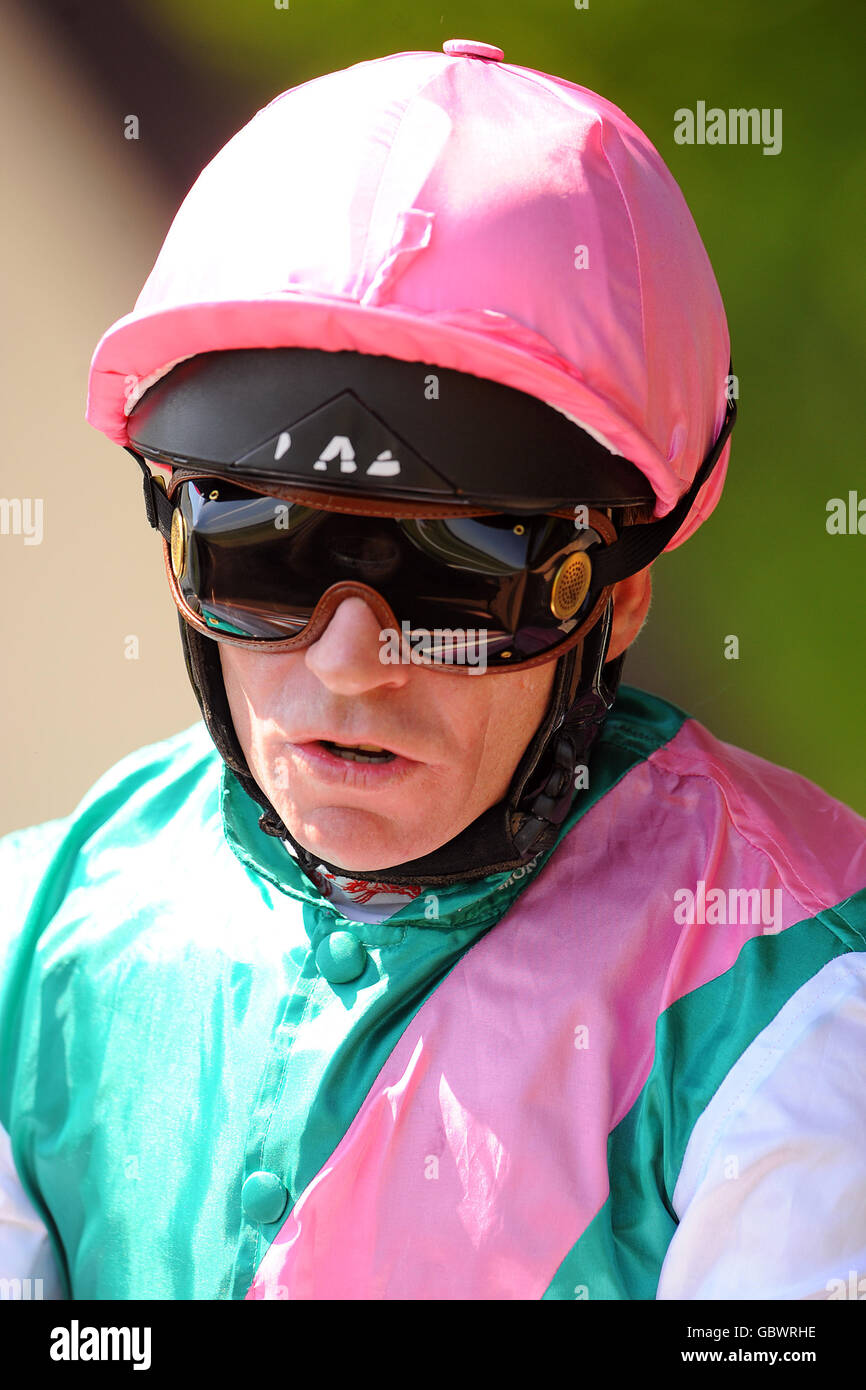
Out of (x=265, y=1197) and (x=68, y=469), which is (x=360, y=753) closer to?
(x=265, y=1197)

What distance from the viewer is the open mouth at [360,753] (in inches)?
55.9

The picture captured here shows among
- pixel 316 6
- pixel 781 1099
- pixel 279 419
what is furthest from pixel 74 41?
pixel 781 1099

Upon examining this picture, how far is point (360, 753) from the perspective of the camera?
1429mm

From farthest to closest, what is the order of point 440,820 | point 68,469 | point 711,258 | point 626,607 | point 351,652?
point 68,469 < point 711,258 < point 626,607 < point 440,820 < point 351,652

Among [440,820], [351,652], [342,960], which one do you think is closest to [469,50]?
[351,652]

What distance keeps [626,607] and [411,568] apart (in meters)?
0.37

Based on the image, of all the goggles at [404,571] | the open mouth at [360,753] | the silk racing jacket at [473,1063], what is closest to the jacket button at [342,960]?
the silk racing jacket at [473,1063]

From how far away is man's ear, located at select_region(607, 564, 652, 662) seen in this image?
161 cm

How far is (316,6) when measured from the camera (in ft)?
6.73

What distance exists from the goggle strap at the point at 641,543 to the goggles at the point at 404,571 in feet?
0.06

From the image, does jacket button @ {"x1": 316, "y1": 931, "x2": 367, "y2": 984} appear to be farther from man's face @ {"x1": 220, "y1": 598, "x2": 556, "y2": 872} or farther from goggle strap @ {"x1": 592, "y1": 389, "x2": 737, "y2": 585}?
goggle strap @ {"x1": 592, "y1": 389, "x2": 737, "y2": 585}

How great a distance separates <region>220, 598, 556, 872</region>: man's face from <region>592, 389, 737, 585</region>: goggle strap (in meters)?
0.12

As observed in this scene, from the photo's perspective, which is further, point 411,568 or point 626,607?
point 626,607
